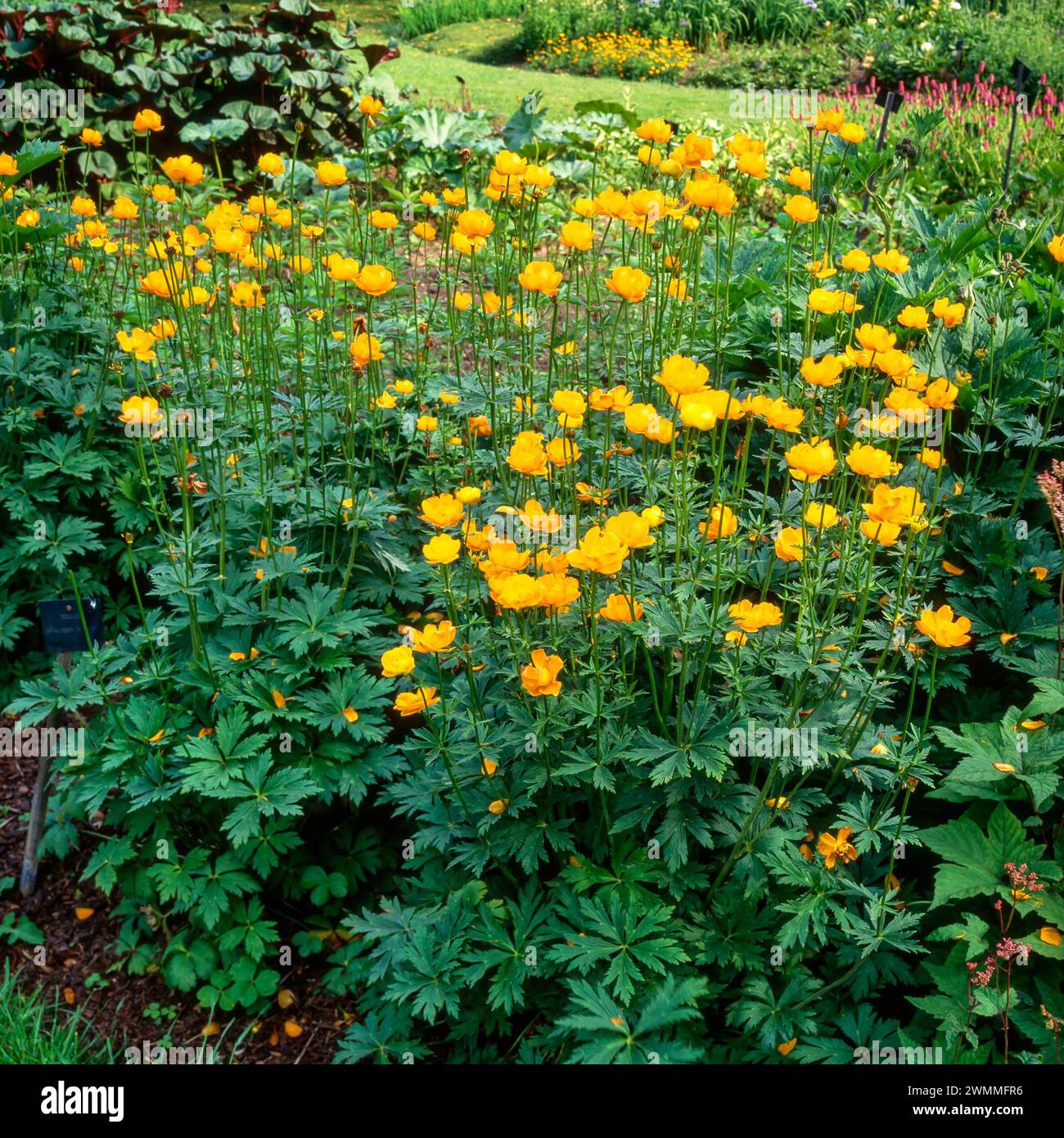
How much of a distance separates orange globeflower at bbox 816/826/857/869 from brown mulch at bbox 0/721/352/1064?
1231mm

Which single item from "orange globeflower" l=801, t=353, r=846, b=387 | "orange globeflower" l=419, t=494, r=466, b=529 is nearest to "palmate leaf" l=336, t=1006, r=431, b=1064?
"orange globeflower" l=419, t=494, r=466, b=529

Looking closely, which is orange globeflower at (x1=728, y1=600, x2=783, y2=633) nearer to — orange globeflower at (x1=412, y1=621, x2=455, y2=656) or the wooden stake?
orange globeflower at (x1=412, y1=621, x2=455, y2=656)

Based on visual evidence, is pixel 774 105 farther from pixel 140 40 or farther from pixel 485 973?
pixel 485 973

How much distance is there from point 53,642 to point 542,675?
54.1 inches

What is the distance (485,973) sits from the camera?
2.24 metres

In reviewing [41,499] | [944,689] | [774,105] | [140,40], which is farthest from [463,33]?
[944,689]

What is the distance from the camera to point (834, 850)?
2096mm

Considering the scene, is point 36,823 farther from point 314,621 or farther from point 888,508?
point 888,508

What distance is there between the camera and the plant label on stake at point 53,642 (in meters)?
2.59

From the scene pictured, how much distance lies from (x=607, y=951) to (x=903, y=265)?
174 centimetres

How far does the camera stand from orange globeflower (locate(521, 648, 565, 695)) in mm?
1976

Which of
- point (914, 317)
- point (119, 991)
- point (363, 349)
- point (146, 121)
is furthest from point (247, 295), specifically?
point (119, 991)

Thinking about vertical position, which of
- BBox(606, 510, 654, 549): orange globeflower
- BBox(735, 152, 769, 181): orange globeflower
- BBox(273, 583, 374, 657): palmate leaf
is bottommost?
BBox(273, 583, 374, 657): palmate leaf

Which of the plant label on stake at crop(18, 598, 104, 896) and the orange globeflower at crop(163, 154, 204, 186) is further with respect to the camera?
the orange globeflower at crop(163, 154, 204, 186)
